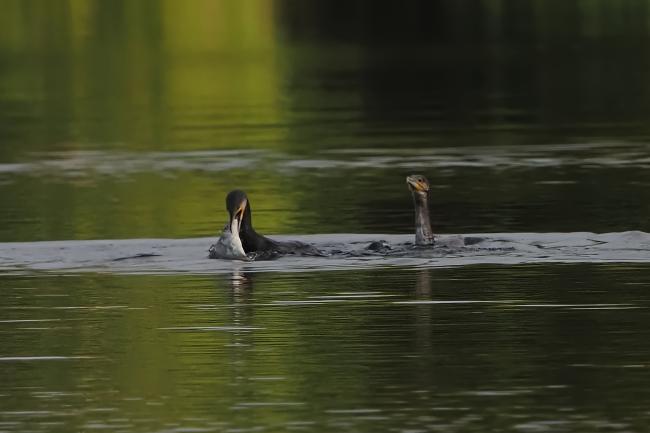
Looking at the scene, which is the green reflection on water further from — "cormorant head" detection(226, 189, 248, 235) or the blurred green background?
the blurred green background

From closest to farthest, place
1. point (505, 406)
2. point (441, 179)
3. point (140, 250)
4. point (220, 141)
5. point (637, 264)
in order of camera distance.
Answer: point (505, 406), point (637, 264), point (140, 250), point (441, 179), point (220, 141)

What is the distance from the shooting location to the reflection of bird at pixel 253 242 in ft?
75.7

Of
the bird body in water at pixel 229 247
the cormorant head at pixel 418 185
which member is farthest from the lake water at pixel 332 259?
the cormorant head at pixel 418 185

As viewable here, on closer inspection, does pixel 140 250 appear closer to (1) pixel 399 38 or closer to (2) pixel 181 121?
(2) pixel 181 121

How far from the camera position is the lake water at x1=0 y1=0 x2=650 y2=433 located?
15102mm

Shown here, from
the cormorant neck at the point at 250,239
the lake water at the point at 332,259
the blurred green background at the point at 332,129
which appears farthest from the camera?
the blurred green background at the point at 332,129

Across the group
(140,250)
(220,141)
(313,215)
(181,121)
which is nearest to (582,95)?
(181,121)

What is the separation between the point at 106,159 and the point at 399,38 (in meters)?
50.0

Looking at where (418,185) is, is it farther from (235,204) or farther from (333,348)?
(333,348)

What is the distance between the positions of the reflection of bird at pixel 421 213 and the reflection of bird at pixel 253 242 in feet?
3.48

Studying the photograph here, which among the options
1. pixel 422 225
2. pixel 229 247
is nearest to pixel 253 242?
pixel 229 247

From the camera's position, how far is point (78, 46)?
93.8 m

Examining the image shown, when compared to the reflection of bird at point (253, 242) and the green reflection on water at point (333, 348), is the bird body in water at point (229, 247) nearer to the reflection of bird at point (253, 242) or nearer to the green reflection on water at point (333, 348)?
the reflection of bird at point (253, 242)

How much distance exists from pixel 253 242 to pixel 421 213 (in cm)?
175
